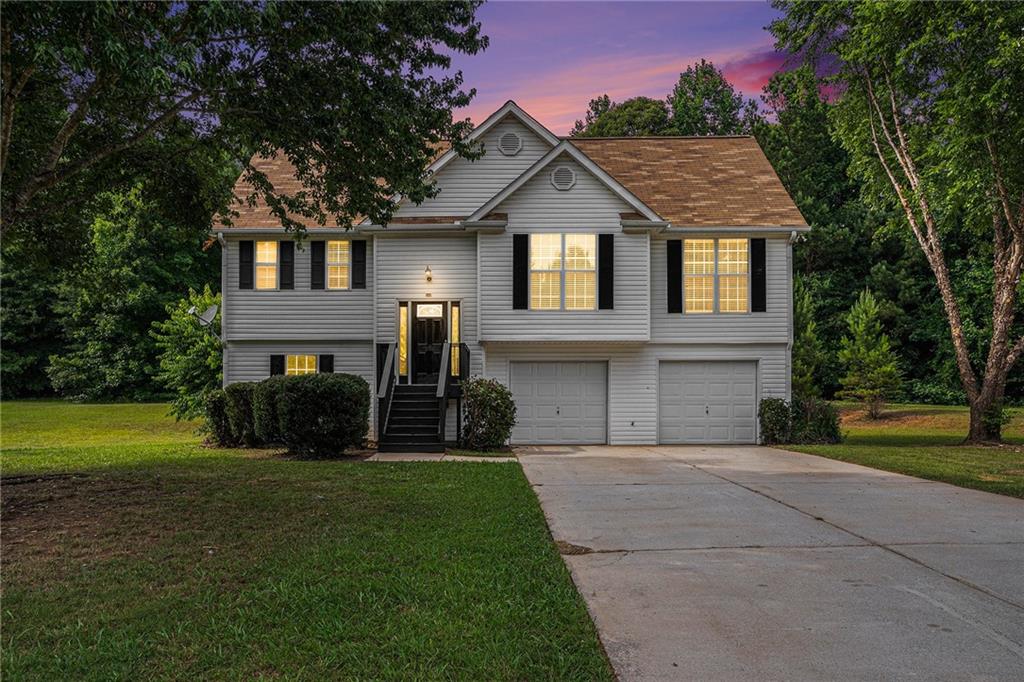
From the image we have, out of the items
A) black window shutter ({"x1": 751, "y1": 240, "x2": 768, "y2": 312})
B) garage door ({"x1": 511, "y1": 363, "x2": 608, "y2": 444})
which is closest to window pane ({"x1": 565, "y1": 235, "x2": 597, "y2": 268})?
garage door ({"x1": 511, "y1": 363, "x2": 608, "y2": 444})

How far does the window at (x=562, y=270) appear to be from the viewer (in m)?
16.0

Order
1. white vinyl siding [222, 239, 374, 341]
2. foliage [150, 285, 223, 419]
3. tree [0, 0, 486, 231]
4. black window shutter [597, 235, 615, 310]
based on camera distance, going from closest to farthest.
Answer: tree [0, 0, 486, 231] → black window shutter [597, 235, 615, 310] → white vinyl siding [222, 239, 374, 341] → foliage [150, 285, 223, 419]

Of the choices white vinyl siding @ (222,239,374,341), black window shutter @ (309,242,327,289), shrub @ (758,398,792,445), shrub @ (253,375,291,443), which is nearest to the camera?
shrub @ (253,375,291,443)

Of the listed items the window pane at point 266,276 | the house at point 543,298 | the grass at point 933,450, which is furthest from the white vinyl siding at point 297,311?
the grass at point 933,450

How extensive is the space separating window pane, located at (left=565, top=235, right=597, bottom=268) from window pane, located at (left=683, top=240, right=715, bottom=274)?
2.52m

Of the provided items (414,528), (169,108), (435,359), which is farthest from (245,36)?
(435,359)

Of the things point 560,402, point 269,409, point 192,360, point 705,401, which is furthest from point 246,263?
point 705,401

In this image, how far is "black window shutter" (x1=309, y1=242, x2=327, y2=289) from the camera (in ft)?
56.2

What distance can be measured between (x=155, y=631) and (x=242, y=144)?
8124mm

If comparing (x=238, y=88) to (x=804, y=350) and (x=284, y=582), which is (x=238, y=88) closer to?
(x=284, y=582)

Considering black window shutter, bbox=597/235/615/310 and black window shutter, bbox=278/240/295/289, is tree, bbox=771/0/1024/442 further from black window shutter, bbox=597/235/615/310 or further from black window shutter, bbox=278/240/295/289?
black window shutter, bbox=278/240/295/289

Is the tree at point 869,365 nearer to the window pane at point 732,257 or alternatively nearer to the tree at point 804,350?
the tree at point 804,350

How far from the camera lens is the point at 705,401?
16875 millimetres

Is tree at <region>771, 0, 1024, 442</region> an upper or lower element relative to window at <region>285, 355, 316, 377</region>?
upper
